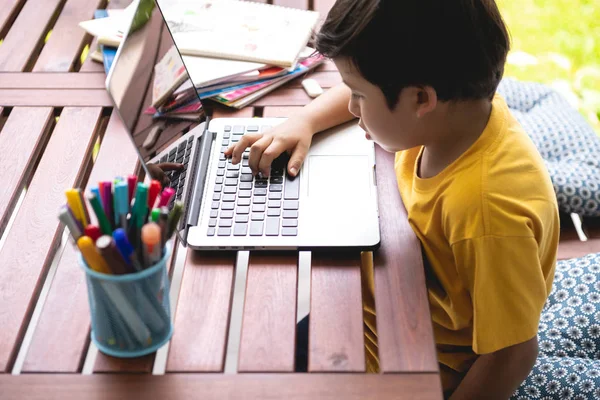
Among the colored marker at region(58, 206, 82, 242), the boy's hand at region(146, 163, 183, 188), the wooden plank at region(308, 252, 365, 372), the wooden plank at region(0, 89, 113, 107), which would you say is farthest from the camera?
the wooden plank at region(0, 89, 113, 107)

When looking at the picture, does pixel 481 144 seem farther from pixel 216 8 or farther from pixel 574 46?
pixel 574 46

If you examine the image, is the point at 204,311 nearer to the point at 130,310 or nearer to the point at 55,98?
the point at 130,310

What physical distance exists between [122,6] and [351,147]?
0.66 meters

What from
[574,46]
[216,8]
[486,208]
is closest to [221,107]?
[216,8]

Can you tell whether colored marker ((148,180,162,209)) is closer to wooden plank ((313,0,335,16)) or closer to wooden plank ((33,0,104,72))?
wooden plank ((33,0,104,72))

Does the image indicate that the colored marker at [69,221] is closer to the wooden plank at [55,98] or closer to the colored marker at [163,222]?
the colored marker at [163,222]

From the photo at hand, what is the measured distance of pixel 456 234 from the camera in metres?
0.88

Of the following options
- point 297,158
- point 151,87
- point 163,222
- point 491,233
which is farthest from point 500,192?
point 151,87

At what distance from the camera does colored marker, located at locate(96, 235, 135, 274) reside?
677 mm

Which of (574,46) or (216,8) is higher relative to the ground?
(216,8)

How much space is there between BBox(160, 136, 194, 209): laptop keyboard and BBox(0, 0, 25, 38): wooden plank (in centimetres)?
62

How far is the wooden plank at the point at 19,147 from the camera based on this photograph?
1.04m

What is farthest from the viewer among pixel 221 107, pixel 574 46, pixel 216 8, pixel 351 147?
pixel 574 46

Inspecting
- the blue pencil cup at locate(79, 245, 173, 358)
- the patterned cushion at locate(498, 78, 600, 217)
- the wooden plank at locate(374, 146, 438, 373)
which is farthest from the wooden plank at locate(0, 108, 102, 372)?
the patterned cushion at locate(498, 78, 600, 217)
